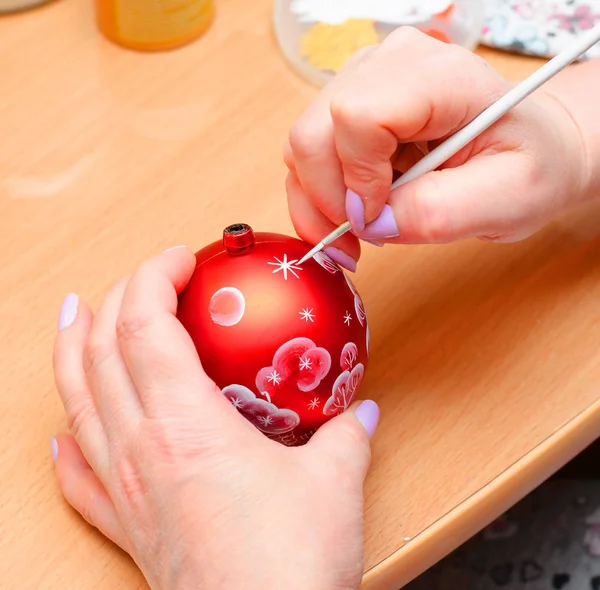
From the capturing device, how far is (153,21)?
74cm

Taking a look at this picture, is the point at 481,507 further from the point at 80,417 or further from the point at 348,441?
the point at 80,417

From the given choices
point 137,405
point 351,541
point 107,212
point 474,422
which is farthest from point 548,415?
point 107,212

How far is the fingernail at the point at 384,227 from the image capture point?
47cm

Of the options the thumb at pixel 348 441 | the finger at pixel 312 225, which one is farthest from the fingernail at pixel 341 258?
the thumb at pixel 348 441

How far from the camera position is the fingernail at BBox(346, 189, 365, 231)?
463 millimetres

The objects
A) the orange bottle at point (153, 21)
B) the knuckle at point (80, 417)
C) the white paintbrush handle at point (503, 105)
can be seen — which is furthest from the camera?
the orange bottle at point (153, 21)

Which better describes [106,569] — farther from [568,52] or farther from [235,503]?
[568,52]

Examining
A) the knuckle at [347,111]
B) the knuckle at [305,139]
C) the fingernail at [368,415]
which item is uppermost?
the knuckle at [347,111]

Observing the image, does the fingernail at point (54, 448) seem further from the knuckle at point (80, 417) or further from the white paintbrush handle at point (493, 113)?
the white paintbrush handle at point (493, 113)

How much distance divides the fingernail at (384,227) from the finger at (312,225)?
0.04 m

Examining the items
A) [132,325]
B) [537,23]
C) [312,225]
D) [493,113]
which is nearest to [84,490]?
[132,325]

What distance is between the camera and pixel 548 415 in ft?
1.71

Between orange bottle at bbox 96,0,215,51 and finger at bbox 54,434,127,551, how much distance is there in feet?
1.37

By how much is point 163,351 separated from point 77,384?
10cm
